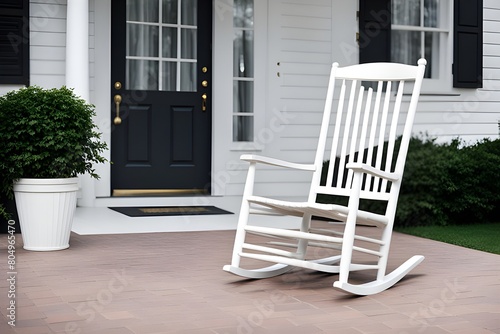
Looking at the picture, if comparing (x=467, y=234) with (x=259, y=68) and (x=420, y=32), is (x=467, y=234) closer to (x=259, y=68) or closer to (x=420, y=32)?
(x=259, y=68)

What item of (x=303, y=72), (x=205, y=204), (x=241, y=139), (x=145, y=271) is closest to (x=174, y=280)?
(x=145, y=271)

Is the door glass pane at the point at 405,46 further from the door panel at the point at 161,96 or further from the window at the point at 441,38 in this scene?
the door panel at the point at 161,96

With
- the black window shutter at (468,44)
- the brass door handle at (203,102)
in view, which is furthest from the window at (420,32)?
the brass door handle at (203,102)

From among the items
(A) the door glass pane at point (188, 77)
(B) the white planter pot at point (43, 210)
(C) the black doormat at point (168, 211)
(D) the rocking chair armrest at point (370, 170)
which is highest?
(A) the door glass pane at point (188, 77)

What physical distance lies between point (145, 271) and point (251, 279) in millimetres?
571

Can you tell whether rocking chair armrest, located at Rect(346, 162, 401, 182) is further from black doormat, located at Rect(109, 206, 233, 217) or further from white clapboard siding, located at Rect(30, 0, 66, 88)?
white clapboard siding, located at Rect(30, 0, 66, 88)

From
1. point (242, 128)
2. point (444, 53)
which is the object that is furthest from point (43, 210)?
point (444, 53)

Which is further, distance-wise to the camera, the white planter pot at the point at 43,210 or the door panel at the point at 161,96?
the door panel at the point at 161,96

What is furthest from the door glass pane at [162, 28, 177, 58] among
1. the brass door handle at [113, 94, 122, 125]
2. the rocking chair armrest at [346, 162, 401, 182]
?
the rocking chair armrest at [346, 162, 401, 182]

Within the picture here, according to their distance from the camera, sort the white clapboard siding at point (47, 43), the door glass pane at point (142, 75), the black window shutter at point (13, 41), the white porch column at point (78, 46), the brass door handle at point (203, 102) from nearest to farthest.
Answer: the white porch column at point (78, 46) → the black window shutter at point (13, 41) → the white clapboard siding at point (47, 43) → the door glass pane at point (142, 75) → the brass door handle at point (203, 102)

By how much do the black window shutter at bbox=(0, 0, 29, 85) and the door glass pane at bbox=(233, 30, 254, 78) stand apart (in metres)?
1.90

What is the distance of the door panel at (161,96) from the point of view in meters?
6.87

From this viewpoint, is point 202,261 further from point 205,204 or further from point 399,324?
point 205,204

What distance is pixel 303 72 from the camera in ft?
24.8
